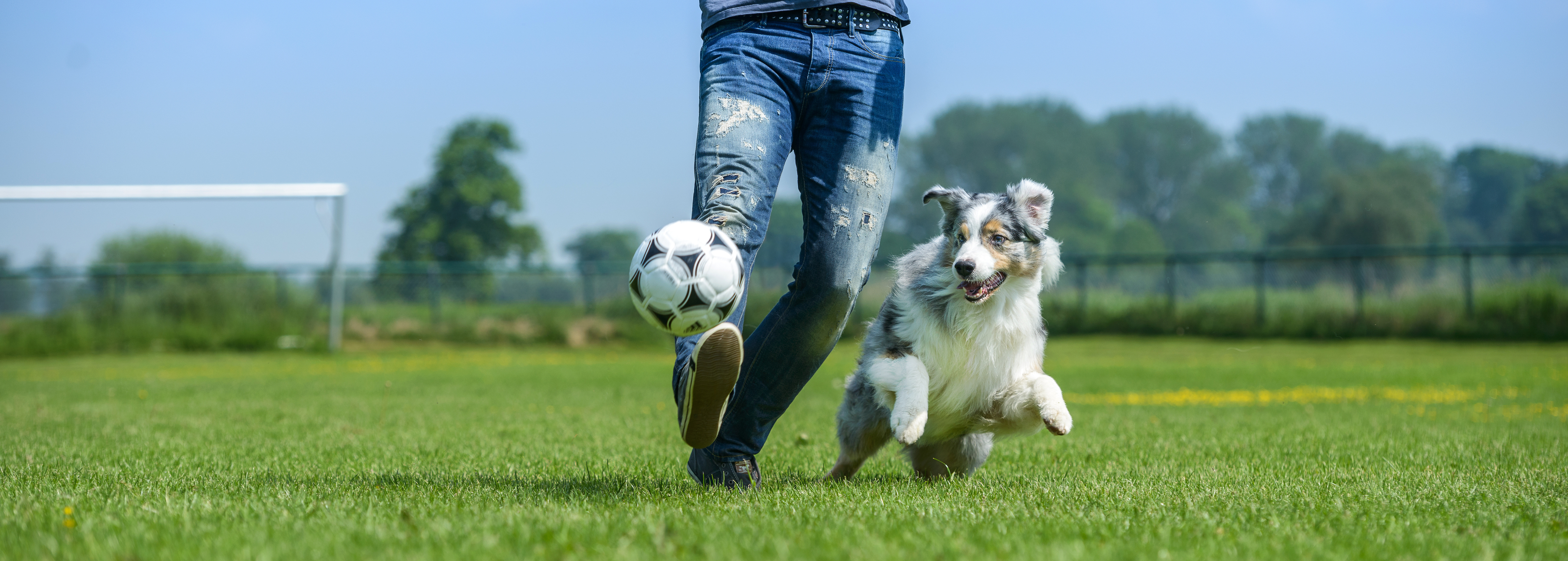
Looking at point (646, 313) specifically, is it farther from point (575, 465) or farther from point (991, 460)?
point (991, 460)

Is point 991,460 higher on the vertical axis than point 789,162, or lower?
lower

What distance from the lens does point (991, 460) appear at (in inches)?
189

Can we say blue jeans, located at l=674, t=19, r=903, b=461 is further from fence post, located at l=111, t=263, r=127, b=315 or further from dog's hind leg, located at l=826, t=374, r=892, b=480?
fence post, located at l=111, t=263, r=127, b=315

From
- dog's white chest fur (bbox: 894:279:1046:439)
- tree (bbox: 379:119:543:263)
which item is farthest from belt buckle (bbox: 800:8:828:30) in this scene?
tree (bbox: 379:119:543:263)

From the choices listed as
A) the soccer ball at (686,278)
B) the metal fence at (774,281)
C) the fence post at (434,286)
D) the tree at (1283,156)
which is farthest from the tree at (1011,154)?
the soccer ball at (686,278)

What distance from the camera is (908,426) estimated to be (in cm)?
354

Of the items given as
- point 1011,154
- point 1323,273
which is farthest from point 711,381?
point 1011,154

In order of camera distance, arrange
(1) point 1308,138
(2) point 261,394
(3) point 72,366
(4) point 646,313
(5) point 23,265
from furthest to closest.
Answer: (1) point 1308,138, (5) point 23,265, (3) point 72,366, (2) point 261,394, (4) point 646,313

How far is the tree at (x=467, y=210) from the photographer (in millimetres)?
51094

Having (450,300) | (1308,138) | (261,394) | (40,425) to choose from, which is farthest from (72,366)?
(1308,138)

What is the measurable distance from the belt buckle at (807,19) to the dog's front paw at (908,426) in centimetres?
133

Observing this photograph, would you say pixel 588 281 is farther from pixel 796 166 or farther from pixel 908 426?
pixel 908 426

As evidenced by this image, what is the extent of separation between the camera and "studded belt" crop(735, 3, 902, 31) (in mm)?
3373

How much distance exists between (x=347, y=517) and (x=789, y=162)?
213cm
